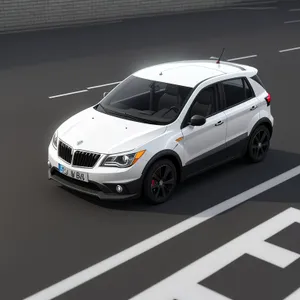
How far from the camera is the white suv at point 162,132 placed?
7988mm

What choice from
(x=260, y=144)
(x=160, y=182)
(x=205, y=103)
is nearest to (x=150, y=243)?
(x=160, y=182)

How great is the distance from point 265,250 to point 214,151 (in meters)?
2.17

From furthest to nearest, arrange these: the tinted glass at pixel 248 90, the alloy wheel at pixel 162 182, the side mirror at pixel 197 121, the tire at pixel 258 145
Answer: the tire at pixel 258 145 < the tinted glass at pixel 248 90 < the side mirror at pixel 197 121 < the alloy wheel at pixel 162 182

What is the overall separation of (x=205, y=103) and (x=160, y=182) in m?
1.43

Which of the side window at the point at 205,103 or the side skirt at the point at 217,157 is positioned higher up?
the side window at the point at 205,103

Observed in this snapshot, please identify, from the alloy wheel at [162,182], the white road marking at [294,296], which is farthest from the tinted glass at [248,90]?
the white road marking at [294,296]

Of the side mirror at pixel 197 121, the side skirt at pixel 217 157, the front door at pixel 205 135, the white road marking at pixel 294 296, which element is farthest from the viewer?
the side skirt at pixel 217 157

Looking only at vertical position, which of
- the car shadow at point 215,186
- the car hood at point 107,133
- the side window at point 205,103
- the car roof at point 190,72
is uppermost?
the car roof at point 190,72

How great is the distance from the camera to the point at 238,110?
9.27 meters

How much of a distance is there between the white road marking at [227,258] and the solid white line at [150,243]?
2.02 feet

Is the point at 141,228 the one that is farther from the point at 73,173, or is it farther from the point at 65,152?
the point at 65,152

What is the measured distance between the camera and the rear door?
9.16m

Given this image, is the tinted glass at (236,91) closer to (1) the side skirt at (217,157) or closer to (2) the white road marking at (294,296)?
(1) the side skirt at (217,157)

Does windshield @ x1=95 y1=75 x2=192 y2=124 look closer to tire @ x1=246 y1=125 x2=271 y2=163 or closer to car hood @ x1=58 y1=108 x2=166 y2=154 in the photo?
car hood @ x1=58 y1=108 x2=166 y2=154
